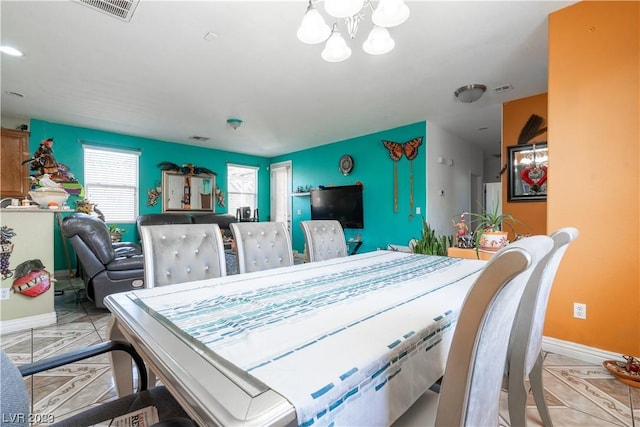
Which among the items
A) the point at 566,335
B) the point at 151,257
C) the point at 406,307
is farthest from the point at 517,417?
the point at 151,257

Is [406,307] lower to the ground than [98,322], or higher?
higher

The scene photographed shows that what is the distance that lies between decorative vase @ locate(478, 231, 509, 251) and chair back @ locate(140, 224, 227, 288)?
6.28ft

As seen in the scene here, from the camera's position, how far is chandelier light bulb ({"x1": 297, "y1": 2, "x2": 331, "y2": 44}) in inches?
57.9

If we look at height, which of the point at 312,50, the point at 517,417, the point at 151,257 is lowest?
the point at 517,417

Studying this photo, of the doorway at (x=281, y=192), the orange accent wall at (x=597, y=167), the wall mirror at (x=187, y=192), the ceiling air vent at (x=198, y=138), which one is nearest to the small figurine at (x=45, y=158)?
the wall mirror at (x=187, y=192)

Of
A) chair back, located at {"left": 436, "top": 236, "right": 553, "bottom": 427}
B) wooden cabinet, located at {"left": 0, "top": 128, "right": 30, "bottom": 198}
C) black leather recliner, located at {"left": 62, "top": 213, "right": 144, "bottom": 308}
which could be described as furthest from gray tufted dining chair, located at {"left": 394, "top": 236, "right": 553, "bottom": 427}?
wooden cabinet, located at {"left": 0, "top": 128, "right": 30, "bottom": 198}

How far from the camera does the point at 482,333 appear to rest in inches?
20.9

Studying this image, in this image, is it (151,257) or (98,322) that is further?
(98,322)

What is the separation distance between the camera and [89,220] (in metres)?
2.80

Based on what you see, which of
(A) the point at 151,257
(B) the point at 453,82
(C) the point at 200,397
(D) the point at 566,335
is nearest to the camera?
(C) the point at 200,397

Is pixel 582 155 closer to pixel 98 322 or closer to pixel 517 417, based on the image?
pixel 517 417

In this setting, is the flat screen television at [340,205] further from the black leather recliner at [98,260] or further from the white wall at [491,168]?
the white wall at [491,168]

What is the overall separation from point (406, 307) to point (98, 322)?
3.06m

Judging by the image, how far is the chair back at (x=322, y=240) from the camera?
225 cm
